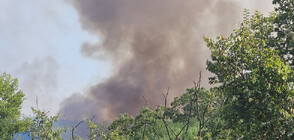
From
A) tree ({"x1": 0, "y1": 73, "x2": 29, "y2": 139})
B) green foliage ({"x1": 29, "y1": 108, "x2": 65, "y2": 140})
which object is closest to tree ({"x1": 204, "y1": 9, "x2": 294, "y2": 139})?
green foliage ({"x1": 29, "y1": 108, "x2": 65, "y2": 140})

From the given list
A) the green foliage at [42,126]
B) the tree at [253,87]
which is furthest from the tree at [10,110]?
the tree at [253,87]

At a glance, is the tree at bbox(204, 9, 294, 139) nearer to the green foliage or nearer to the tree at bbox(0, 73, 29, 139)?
the green foliage

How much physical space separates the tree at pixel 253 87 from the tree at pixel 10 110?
41.6 m

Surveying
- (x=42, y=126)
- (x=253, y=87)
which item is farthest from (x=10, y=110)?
(x=253, y=87)

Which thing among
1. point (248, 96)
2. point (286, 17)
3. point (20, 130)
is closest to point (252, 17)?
point (248, 96)

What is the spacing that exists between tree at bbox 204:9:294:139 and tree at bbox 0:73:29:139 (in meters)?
41.6

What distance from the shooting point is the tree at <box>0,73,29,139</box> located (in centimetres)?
4744

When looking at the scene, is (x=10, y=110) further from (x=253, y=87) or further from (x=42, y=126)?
(x=253, y=87)

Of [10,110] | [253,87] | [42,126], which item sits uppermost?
[10,110]

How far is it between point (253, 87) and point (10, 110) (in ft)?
150

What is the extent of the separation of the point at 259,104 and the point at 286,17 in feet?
49.4

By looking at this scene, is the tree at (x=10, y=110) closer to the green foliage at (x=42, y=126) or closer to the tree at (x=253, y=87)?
the green foliage at (x=42, y=126)

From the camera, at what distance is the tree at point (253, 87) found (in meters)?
13.0

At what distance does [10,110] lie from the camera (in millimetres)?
47781
